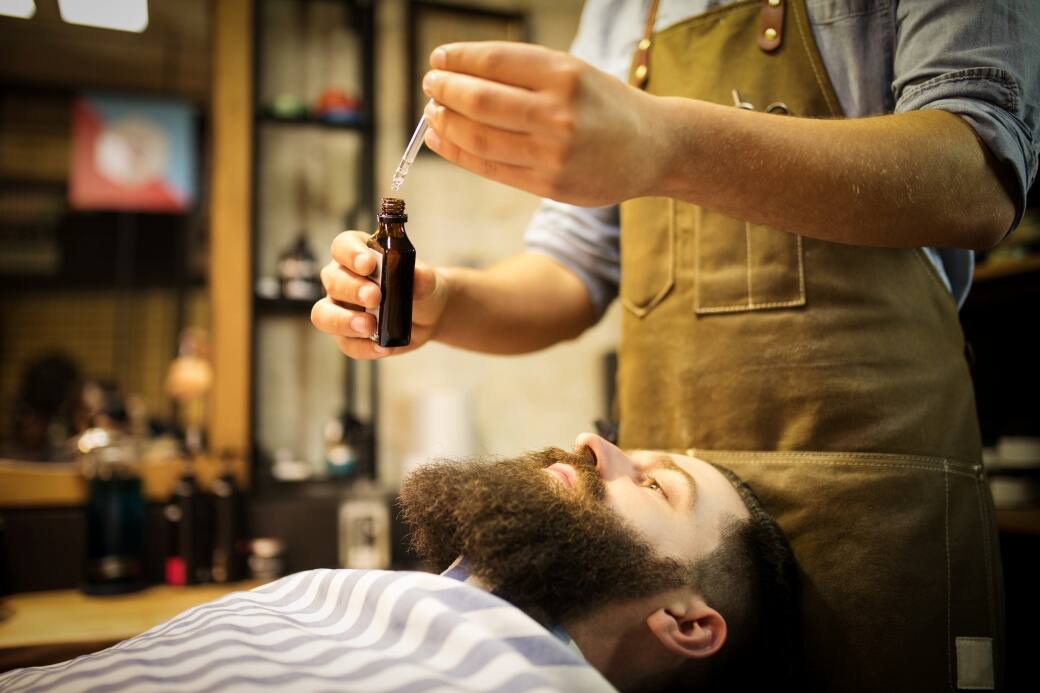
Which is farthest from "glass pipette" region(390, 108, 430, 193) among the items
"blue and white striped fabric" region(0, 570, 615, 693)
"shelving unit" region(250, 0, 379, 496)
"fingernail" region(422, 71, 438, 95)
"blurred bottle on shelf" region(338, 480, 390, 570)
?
"shelving unit" region(250, 0, 379, 496)

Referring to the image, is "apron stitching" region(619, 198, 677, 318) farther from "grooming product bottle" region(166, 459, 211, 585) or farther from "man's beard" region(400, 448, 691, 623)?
"grooming product bottle" region(166, 459, 211, 585)

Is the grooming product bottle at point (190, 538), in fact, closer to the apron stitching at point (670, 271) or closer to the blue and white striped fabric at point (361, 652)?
the blue and white striped fabric at point (361, 652)

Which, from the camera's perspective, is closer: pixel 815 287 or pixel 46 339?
pixel 815 287

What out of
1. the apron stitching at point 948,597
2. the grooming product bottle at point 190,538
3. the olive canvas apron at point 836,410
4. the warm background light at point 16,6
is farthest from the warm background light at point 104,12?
the apron stitching at point 948,597

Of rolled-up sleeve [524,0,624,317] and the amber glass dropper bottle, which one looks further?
rolled-up sleeve [524,0,624,317]

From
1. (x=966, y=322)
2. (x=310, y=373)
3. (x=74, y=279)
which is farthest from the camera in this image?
(x=74, y=279)

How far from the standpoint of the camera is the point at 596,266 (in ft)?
5.82

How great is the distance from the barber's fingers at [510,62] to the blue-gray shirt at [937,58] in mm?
674

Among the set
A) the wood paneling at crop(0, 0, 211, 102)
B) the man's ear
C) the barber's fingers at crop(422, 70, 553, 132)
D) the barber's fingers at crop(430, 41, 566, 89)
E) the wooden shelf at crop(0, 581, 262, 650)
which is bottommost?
the wooden shelf at crop(0, 581, 262, 650)

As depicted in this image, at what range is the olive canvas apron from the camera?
1219mm

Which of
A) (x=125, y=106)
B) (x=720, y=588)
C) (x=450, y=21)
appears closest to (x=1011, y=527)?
(x=720, y=588)

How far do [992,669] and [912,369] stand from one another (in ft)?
1.64

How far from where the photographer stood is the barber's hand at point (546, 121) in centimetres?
82

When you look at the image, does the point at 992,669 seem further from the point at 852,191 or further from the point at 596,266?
the point at 596,266
